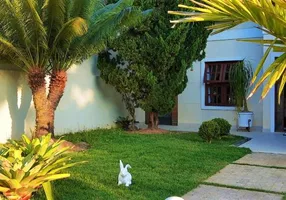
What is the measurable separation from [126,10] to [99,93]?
4.95 metres

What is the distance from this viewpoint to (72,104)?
38.8 feet

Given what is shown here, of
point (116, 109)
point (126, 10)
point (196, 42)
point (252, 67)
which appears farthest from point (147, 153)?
point (252, 67)

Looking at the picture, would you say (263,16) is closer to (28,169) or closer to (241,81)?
(28,169)

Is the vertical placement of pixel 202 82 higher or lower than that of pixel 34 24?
lower

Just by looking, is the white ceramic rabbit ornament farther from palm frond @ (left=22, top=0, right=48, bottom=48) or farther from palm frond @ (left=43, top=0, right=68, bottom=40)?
palm frond @ (left=43, top=0, right=68, bottom=40)

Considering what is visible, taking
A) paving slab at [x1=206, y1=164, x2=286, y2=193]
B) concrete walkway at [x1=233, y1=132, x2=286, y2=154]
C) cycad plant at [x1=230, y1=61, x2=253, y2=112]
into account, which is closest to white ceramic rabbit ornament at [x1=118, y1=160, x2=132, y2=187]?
paving slab at [x1=206, y1=164, x2=286, y2=193]

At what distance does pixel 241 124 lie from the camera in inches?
519

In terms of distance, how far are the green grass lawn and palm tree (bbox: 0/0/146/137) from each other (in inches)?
72.8

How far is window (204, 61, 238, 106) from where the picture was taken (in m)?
14.0

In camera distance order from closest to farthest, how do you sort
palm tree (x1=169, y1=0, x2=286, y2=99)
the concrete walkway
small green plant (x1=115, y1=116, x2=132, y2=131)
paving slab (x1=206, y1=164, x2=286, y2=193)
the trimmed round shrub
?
palm tree (x1=169, y1=0, x2=286, y2=99)
paving slab (x1=206, y1=164, x2=286, y2=193)
the concrete walkway
the trimmed round shrub
small green plant (x1=115, y1=116, x2=132, y2=131)

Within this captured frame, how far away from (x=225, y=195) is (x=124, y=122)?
8250 mm

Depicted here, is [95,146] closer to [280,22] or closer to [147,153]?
[147,153]

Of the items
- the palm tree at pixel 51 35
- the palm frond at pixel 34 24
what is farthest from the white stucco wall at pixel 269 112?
the palm frond at pixel 34 24

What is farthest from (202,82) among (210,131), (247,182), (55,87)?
(247,182)
